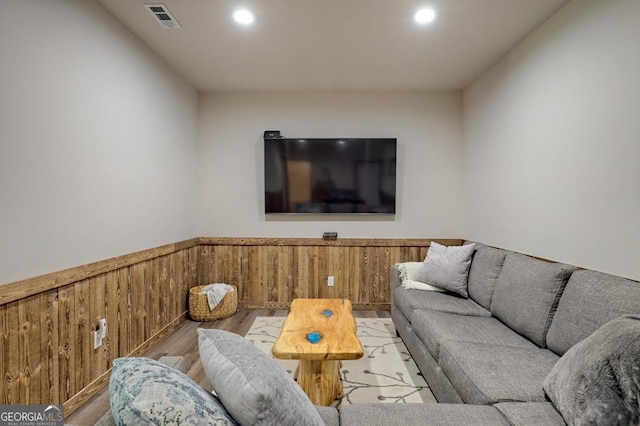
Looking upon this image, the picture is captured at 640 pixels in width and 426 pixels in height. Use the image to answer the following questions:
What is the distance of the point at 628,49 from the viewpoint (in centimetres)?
174

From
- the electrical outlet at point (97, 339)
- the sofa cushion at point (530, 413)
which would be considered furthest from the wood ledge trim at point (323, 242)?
the sofa cushion at point (530, 413)

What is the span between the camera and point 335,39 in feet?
8.68

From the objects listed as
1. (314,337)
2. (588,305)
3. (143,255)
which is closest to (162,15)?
(143,255)

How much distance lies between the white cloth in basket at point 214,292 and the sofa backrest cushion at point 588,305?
117 inches

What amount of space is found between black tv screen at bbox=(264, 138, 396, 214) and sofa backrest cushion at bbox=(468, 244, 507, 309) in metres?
1.29

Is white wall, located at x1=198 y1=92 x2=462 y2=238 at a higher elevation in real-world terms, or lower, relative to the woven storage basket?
higher

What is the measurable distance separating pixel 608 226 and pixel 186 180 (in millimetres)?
3717

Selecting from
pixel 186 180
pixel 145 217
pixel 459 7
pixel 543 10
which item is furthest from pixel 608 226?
pixel 186 180

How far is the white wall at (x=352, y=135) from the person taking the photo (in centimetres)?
388

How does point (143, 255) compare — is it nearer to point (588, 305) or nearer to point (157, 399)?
point (157, 399)

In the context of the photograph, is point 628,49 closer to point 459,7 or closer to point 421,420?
point 459,7

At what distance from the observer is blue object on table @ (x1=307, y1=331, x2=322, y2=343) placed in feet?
6.09

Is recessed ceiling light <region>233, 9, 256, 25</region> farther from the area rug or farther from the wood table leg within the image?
the area rug

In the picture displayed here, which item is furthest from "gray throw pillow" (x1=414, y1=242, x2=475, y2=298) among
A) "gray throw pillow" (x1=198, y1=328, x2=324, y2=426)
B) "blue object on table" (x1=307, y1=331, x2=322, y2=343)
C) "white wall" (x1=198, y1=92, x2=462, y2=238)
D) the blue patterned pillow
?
the blue patterned pillow
